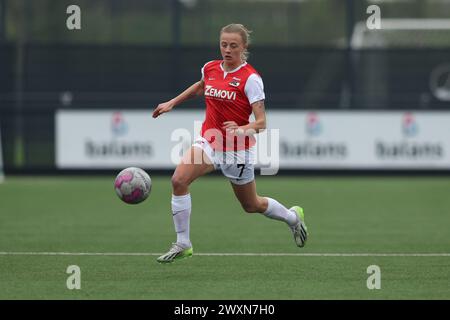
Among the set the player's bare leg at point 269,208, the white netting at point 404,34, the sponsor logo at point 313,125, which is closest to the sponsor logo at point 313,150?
the sponsor logo at point 313,125

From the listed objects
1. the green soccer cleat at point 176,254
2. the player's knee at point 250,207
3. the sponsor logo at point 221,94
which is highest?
the sponsor logo at point 221,94

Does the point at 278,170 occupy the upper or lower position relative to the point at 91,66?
lower

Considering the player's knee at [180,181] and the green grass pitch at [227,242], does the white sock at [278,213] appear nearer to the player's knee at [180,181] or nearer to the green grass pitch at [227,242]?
the green grass pitch at [227,242]

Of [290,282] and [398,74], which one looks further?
[398,74]

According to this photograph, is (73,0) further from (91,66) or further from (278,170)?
(278,170)

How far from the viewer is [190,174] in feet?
34.2

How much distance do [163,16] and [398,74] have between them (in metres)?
5.45

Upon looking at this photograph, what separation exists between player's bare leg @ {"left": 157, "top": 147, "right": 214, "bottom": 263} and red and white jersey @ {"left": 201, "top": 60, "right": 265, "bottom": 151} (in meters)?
0.26

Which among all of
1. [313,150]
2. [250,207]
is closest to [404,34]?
[313,150]

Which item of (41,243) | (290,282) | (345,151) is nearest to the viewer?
(290,282)

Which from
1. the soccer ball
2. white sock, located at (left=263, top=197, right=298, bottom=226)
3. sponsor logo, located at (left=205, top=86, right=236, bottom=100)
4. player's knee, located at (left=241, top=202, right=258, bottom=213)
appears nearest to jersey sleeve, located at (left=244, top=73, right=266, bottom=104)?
sponsor logo, located at (left=205, top=86, right=236, bottom=100)

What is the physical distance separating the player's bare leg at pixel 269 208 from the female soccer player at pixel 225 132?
0.01 metres

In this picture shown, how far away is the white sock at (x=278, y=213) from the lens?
11180mm
